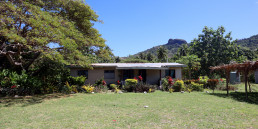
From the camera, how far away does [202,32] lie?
90.2ft

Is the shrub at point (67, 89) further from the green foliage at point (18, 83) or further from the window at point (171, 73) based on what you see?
the window at point (171, 73)

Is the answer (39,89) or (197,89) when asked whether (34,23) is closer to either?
(39,89)

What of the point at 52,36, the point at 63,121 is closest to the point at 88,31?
the point at 52,36

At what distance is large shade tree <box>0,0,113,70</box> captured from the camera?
869 cm

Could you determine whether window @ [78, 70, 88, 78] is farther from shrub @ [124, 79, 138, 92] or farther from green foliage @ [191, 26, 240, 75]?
green foliage @ [191, 26, 240, 75]

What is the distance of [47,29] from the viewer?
876 centimetres

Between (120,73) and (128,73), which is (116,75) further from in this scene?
(128,73)

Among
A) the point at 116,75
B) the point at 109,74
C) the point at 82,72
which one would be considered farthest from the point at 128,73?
the point at 82,72

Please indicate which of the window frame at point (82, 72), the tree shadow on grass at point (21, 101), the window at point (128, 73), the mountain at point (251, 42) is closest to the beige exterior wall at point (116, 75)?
the window frame at point (82, 72)

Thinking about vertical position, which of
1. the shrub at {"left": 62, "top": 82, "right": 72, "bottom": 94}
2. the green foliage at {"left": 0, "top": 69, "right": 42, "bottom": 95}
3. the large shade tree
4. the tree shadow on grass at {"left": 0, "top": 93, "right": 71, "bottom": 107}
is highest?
the large shade tree

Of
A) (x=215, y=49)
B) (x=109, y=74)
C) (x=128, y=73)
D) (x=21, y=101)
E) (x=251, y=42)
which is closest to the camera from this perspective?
(x=21, y=101)

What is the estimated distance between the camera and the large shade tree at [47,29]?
28.5 feet

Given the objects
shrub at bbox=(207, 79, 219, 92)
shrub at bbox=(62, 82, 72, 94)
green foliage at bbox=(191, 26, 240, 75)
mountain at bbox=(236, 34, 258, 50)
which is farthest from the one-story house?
mountain at bbox=(236, 34, 258, 50)

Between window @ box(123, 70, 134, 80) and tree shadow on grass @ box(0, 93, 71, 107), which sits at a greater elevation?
window @ box(123, 70, 134, 80)
